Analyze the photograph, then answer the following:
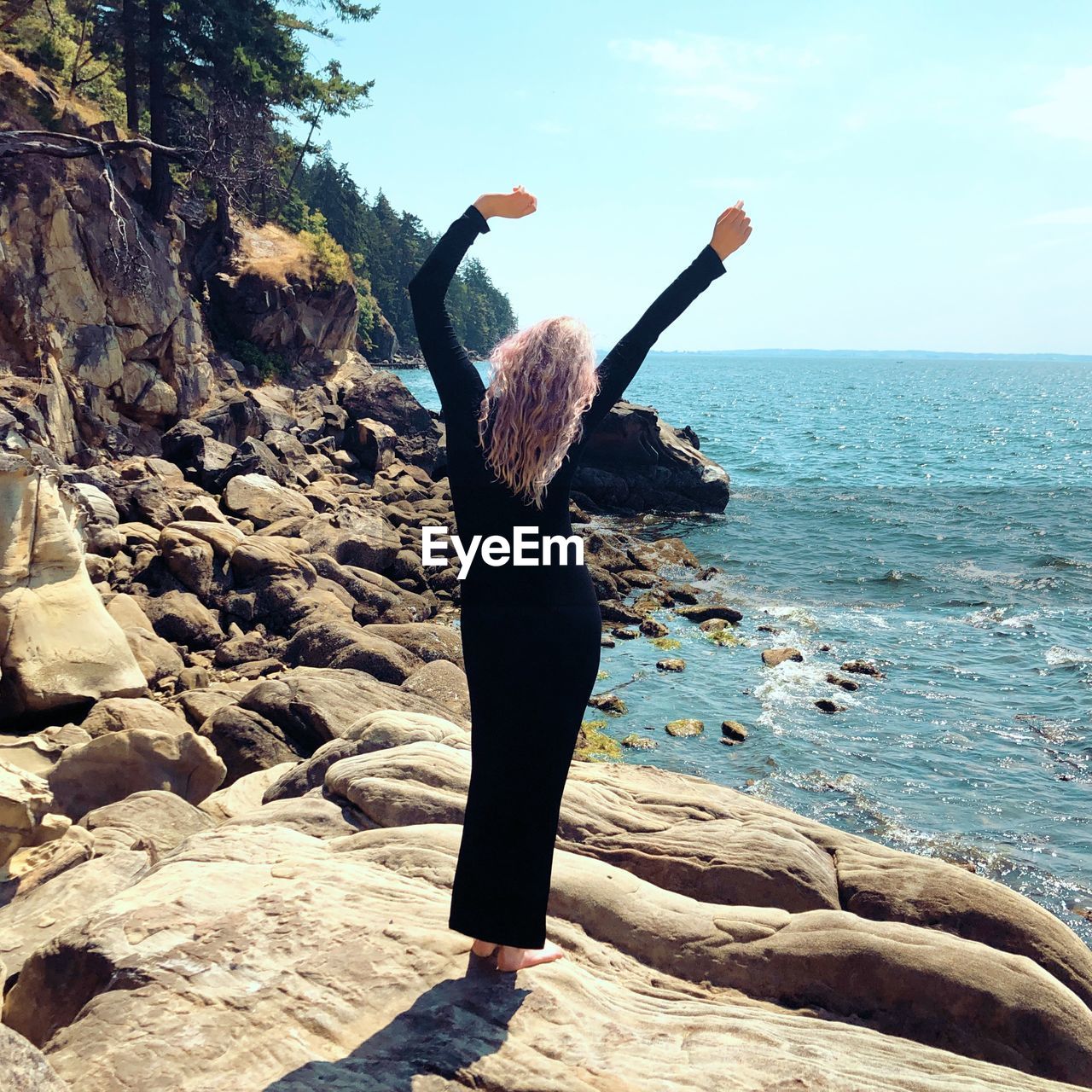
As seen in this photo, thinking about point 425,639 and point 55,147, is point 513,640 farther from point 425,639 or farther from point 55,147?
point 55,147

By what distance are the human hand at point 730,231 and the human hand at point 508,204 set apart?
70cm

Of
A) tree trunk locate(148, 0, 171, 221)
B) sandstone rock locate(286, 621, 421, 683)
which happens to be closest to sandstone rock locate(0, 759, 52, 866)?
sandstone rock locate(286, 621, 421, 683)

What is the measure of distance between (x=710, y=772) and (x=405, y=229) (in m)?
94.3

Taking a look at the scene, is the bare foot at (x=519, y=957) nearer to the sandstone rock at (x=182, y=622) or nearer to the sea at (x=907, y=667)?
the sea at (x=907, y=667)

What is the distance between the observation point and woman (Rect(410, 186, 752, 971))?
3.29 meters

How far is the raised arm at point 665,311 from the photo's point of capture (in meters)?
3.47

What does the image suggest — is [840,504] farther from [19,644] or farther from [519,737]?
[519,737]

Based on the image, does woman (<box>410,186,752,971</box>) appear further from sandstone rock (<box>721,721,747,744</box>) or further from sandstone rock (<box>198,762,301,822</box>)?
sandstone rock (<box>721,721,747,744</box>)

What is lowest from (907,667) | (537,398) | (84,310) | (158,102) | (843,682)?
(843,682)

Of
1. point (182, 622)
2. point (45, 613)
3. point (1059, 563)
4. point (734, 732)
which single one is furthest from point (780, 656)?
point (1059, 563)

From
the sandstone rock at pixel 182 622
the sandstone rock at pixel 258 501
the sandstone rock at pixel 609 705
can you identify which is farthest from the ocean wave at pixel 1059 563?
the sandstone rock at pixel 182 622

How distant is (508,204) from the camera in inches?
140

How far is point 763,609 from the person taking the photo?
19703 millimetres

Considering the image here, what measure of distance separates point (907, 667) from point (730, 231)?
46.1 ft
